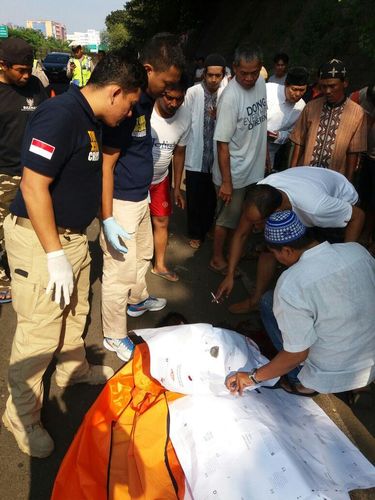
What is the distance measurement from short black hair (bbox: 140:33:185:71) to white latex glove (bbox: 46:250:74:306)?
1.13 metres

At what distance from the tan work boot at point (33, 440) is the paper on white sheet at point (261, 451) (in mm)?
639

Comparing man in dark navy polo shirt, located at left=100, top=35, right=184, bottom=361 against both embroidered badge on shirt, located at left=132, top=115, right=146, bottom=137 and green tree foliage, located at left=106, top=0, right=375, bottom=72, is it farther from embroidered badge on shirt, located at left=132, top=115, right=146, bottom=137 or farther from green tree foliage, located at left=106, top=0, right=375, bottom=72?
green tree foliage, located at left=106, top=0, right=375, bottom=72

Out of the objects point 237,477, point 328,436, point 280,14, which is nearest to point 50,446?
point 237,477

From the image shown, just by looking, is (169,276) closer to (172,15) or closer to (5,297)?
(5,297)

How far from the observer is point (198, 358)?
1929 millimetres

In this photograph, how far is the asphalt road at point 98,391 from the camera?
1.80m

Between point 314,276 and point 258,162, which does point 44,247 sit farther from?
point 258,162

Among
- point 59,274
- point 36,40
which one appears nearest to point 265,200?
point 59,274

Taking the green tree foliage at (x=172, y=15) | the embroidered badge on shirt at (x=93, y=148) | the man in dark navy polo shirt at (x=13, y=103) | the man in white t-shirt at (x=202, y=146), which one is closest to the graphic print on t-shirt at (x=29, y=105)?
the man in dark navy polo shirt at (x=13, y=103)

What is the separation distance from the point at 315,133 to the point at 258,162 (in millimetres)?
497

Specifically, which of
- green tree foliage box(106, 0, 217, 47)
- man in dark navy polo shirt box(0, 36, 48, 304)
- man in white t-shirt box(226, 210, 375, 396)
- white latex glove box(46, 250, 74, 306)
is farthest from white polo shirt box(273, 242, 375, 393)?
green tree foliage box(106, 0, 217, 47)

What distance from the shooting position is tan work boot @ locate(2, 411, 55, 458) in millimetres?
1858

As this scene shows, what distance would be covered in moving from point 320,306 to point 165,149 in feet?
5.57

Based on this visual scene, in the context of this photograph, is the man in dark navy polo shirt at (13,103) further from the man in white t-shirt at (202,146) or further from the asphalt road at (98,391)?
the man in white t-shirt at (202,146)
